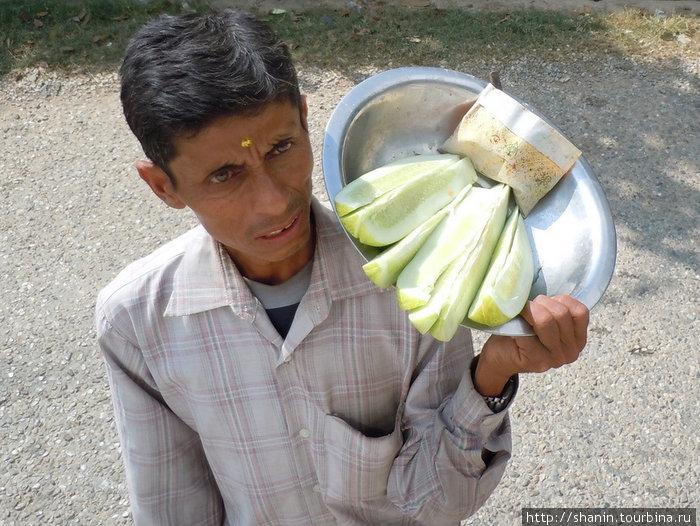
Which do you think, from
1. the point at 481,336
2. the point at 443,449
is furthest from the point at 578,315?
the point at 481,336

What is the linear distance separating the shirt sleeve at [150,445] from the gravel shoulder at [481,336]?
119 cm

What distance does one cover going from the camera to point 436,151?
59.4 inches

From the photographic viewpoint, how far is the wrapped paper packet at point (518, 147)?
135cm

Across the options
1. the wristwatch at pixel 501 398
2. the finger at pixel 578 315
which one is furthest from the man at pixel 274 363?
the finger at pixel 578 315

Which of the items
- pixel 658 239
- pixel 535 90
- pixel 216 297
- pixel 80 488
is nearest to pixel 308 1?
pixel 535 90

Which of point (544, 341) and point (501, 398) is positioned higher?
point (544, 341)

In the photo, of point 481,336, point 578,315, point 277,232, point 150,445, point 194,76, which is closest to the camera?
point 578,315

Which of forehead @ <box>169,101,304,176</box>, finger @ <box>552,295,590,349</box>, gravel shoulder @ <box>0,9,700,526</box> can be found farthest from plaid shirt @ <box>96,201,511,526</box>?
gravel shoulder @ <box>0,9,700,526</box>

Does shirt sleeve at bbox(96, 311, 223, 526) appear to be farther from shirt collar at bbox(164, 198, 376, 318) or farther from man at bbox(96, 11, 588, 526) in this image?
shirt collar at bbox(164, 198, 376, 318)

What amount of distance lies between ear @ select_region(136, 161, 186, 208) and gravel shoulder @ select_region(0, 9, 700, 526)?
1798mm

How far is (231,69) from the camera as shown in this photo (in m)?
1.27

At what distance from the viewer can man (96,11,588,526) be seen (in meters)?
1.34

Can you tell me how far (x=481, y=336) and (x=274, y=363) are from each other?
1855 mm

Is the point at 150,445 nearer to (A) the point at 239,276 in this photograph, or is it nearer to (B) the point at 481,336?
(A) the point at 239,276
